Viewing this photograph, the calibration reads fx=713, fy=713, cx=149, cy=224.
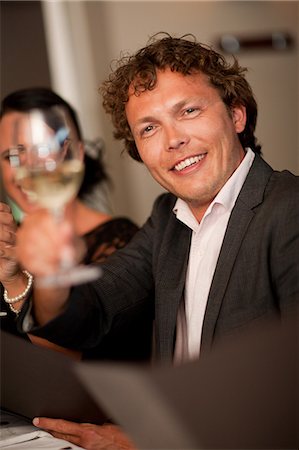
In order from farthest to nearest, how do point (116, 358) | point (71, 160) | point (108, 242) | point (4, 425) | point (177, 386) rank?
point (108, 242), point (116, 358), point (4, 425), point (71, 160), point (177, 386)

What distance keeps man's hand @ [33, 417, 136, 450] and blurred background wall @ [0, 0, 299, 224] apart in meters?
1.75

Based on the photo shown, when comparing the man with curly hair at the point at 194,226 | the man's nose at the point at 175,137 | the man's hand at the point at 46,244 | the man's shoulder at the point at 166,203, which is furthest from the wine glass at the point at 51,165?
the man's shoulder at the point at 166,203

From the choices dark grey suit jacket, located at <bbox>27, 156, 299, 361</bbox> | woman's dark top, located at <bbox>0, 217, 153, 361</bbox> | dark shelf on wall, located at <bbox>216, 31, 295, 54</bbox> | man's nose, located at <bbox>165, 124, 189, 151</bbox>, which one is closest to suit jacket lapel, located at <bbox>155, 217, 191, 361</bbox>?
dark grey suit jacket, located at <bbox>27, 156, 299, 361</bbox>

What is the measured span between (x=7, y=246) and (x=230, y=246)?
44 cm

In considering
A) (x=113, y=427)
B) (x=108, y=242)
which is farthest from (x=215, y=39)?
Result: (x=113, y=427)

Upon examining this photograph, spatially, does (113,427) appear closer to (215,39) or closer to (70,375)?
(70,375)

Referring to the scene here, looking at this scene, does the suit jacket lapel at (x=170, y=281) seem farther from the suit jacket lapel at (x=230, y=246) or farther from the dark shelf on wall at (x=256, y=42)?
the dark shelf on wall at (x=256, y=42)

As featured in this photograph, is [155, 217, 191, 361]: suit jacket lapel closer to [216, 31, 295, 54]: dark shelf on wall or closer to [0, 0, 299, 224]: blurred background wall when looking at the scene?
[0, 0, 299, 224]: blurred background wall

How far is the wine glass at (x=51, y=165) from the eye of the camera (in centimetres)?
106

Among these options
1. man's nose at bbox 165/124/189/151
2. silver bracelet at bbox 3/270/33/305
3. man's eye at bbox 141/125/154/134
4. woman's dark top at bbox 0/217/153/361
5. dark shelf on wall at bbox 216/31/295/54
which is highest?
dark shelf on wall at bbox 216/31/295/54

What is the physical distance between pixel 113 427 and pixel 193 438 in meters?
0.42

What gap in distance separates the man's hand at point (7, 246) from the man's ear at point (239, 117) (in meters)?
0.55

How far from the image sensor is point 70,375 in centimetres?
130

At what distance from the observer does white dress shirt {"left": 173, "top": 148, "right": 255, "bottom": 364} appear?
4.86 feet
